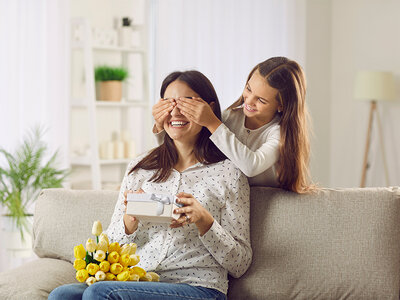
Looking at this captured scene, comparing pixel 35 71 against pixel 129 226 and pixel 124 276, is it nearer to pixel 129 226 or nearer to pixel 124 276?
pixel 129 226

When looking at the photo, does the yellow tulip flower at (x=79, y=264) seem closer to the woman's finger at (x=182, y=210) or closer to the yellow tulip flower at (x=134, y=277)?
the yellow tulip flower at (x=134, y=277)

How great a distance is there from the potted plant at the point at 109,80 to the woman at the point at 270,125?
2.32 m

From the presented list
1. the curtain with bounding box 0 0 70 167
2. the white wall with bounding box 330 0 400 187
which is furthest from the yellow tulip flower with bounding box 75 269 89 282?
the white wall with bounding box 330 0 400 187

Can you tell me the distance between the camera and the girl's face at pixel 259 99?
6.94 ft

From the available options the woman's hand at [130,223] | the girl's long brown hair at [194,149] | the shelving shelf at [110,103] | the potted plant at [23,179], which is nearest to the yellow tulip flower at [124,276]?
the woman's hand at [130,223]

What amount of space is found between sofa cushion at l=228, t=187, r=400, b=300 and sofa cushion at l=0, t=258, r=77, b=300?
0.56 metres

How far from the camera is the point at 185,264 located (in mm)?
1974

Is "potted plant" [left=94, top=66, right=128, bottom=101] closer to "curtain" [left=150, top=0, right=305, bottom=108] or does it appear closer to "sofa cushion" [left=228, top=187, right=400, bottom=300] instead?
"curtain" [left=150, top=0, right=305, bottom=108]

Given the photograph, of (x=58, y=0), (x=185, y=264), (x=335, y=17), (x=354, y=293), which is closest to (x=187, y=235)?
(x=185, y=264)

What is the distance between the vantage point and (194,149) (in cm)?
218

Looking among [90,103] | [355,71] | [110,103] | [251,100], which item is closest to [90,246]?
[251,100]

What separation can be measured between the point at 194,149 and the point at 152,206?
417 mm

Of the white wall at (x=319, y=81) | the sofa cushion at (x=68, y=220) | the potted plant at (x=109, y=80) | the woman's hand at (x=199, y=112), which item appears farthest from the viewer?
the white wall at (x=319, y=81)

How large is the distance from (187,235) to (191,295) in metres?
0.20
